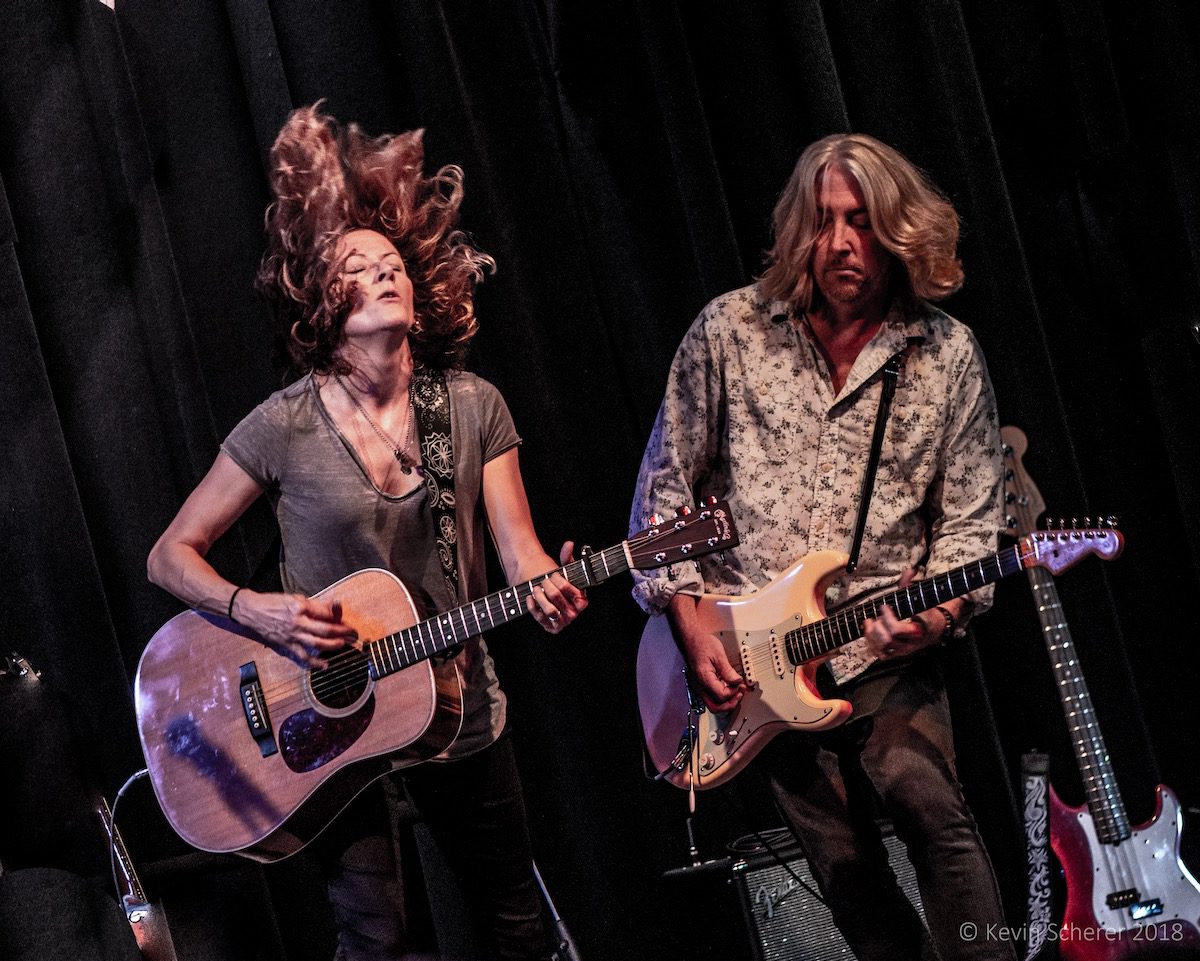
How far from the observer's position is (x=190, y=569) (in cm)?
305

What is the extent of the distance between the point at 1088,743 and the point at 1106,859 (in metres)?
0.32

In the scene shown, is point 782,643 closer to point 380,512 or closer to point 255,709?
point 380,512

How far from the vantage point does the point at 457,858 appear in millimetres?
3059

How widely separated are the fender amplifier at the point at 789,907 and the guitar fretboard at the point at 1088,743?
1.64 feet

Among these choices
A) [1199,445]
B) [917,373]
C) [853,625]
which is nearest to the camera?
[853,625]

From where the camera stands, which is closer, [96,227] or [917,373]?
[917,373]

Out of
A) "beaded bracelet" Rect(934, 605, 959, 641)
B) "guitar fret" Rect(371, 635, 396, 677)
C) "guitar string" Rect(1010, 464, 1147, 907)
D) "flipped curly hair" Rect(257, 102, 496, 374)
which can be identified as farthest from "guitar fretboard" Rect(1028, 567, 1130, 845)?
"flipped curly hair" Rect(257, 102, 496, 374)

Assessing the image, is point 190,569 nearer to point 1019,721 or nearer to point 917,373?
point 917,373

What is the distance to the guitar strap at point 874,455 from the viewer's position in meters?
3.05

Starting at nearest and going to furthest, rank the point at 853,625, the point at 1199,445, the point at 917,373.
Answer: the point at 853,625, the point at 917,373, the point at 1199,445

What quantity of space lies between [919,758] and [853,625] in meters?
0.37

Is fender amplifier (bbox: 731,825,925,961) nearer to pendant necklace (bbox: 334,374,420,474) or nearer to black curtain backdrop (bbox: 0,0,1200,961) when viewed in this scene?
black curtain backdrop (bbox: 0,0,1200,961)

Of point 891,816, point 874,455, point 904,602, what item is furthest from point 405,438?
point 891,816

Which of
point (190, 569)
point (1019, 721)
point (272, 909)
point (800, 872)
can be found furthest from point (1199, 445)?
point (272, 909)
